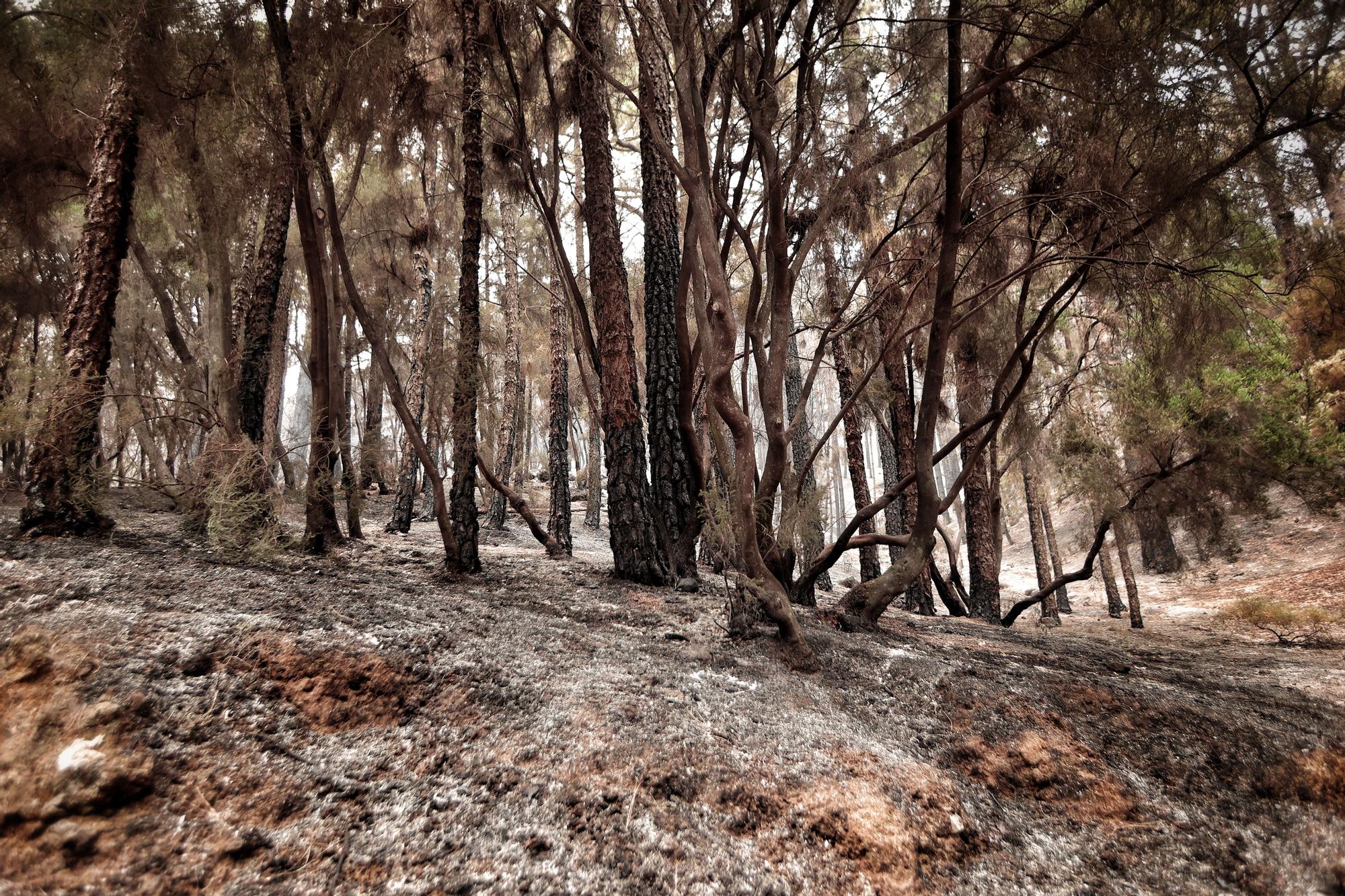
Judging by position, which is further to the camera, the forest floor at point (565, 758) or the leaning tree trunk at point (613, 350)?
the leaning tree trunk at point (613, 350)

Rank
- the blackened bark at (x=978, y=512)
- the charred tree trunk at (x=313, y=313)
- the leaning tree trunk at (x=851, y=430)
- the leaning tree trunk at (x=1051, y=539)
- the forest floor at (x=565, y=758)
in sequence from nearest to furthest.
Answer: the forest floor at (x=565, y=758)
the charred tree trunk at (x=313, y=313)
the leaning tree trunk at (x=851, y=430)
the blackened bark at (x=978, y=512)
the leaning tree trunk at (x=1051, y=539)

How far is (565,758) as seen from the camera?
63.2 inches

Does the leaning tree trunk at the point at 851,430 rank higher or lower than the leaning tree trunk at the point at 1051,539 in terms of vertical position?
higher

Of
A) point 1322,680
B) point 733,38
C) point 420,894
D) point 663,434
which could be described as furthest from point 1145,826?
point 733,38

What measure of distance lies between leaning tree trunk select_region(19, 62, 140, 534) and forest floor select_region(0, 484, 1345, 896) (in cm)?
29

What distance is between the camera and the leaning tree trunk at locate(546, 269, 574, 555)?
22.1 ft

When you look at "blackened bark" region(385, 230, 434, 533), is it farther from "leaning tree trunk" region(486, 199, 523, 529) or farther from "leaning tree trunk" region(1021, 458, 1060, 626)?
"leaning tree trunk" region(1021, 458, 1060, 626)

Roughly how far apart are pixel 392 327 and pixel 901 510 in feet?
26.5

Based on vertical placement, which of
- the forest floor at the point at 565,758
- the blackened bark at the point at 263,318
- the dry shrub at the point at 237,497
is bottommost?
the forest floor at the point at 565,758

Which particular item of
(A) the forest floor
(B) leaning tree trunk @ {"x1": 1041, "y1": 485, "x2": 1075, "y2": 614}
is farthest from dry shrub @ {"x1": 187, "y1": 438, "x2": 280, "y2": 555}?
(B) leaning tree trunk @ {"x1": 1041, "y1": 485, "x2": 1075, "y2": 614}

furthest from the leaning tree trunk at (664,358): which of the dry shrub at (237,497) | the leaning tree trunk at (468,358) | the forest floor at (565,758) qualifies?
the dry shrub at (237,497)

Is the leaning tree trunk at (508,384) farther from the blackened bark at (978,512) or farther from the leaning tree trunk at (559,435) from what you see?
the blackened bark at (978,512)

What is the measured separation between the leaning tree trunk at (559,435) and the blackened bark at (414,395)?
169cm

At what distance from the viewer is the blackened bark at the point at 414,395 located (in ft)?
22.5
